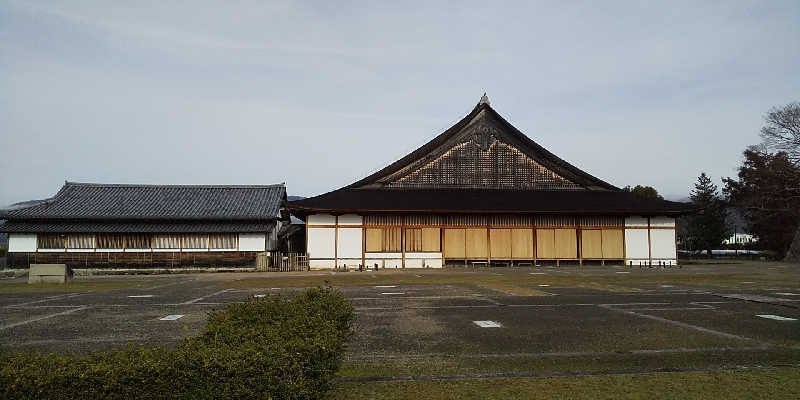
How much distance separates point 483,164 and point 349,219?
10.5m

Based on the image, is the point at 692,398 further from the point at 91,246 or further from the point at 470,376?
the point at 91,246

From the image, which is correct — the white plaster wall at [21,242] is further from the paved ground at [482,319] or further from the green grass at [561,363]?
the green grass at [561,363]

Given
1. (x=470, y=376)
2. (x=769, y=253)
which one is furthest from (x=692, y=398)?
(x=769, y=253)

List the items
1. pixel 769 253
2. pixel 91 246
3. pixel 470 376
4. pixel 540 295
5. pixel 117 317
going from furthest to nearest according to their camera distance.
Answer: pixel 769 253 → pixel 91 246 → pixel 540 295 → pixel 117 317 → pixel 470 376

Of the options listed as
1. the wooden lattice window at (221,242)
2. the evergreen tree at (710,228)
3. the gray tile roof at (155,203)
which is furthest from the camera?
the evergreen tree at (710,228)

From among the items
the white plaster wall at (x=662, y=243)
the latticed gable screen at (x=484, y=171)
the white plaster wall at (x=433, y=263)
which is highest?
the latticed gable screen at (x=484, y=171)

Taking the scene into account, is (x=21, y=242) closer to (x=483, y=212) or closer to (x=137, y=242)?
(x=137, y=242)

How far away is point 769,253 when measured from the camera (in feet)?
172

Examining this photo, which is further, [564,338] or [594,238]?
[594,238]

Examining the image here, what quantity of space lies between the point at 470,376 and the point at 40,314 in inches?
467

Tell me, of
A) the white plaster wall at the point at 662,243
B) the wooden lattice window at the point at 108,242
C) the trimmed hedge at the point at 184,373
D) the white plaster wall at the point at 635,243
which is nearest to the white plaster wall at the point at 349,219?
the wooden lattice window at the point at 108,242

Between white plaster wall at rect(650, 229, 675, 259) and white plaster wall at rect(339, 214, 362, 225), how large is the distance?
19.9 meters

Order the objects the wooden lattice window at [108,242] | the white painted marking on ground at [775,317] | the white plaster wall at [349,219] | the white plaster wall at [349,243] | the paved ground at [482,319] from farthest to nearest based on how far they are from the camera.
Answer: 1. the wooden lattice window at [108,242]
2. the white plaster wall at [349,219]
3. the white plaster wall at [349,243]
4. the white painted marking on ground at [775,317]
5. the paved ground at [482,319]

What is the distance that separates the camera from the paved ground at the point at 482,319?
815 cm
